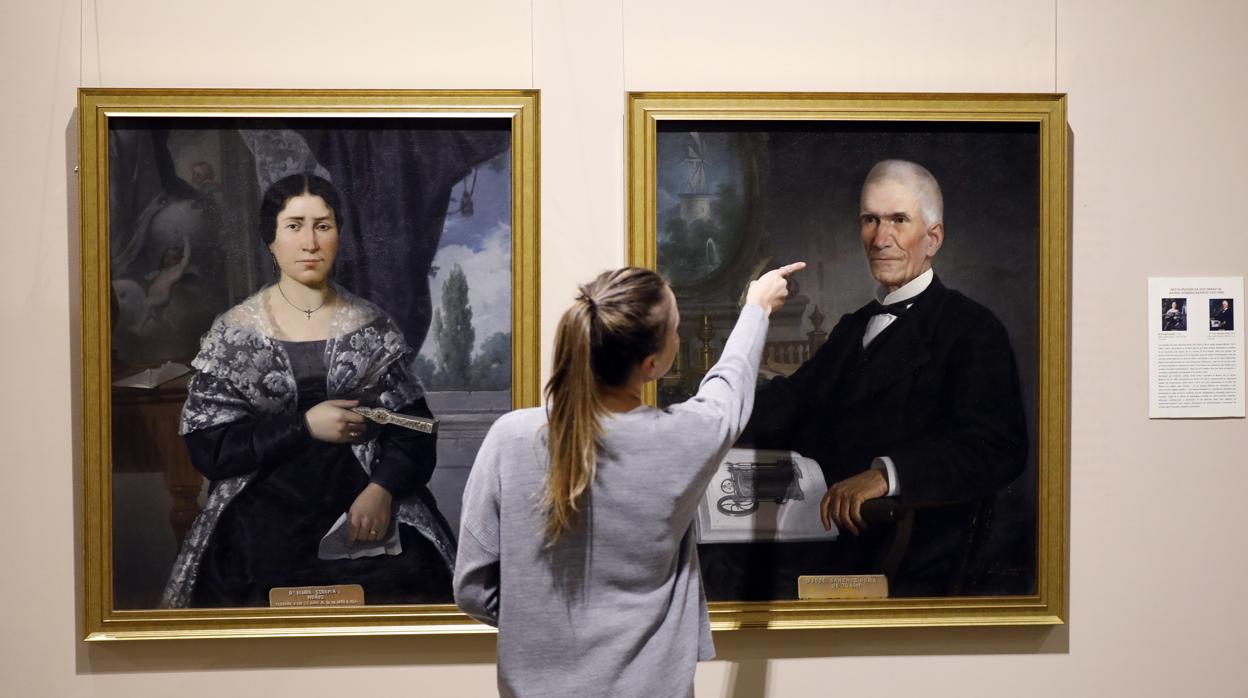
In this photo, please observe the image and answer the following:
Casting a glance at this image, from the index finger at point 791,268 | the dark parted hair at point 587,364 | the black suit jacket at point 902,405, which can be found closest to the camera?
the dark parted hair at point 587,364

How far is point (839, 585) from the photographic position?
282 centimetres

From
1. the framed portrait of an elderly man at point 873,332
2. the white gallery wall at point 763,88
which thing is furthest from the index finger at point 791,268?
the white gallery wall at point 763,88

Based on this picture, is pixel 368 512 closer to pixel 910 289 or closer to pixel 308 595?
pixel 308 595

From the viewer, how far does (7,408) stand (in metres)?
2.78

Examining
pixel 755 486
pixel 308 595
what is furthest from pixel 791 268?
pixel 308 595

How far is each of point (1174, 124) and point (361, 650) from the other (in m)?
2.96

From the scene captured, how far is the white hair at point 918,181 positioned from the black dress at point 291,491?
4.98 ft

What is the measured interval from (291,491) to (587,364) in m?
1.25

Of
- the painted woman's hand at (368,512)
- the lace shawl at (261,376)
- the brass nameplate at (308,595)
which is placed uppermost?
the lace shawl at (261,376)

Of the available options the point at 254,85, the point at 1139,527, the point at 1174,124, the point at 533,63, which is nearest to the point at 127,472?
the point at 254,85

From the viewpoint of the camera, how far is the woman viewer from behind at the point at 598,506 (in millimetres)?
1982

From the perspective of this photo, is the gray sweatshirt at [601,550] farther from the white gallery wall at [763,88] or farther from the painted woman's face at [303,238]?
the painted woman's face at [303,238]

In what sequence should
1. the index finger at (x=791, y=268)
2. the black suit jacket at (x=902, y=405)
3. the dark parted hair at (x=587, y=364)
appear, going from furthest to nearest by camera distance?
1. the black suit jacket at (x=902, y=405)
2. the index finger at (x=791, y=268)
3. the dark parted hair at (x=587, y=364)

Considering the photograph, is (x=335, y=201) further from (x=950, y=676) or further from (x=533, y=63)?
(x=950, y=676)
